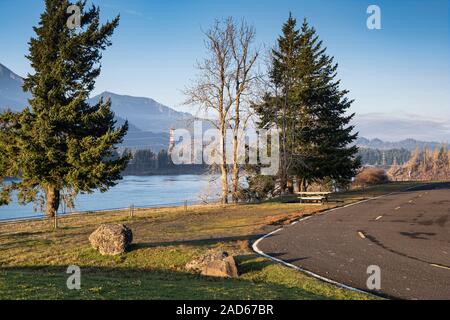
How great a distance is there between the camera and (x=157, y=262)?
13.5m

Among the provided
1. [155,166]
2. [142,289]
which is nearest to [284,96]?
[142,289]

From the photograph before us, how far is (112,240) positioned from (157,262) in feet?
7.30

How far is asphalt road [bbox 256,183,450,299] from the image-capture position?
32.4 feet

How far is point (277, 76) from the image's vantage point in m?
40.0

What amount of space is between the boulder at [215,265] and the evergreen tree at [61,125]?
15.8 metres

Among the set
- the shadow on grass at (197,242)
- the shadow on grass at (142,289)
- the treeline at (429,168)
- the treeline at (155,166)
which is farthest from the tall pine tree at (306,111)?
the treeline at (429,168)

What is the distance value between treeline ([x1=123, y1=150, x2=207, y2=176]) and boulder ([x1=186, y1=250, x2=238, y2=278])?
4606 inches

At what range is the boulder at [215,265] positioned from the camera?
457 inches

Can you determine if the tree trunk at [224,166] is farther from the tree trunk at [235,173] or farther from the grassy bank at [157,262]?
the grassy bank at [157,262]

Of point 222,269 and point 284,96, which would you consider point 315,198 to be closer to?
point 284,96

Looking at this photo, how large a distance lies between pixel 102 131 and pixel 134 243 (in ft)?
54.9

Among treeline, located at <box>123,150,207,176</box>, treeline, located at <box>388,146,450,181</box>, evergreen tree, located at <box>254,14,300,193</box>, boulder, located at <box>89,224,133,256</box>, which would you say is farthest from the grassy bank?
treeline, located at <box>388,146,450,181</box>
